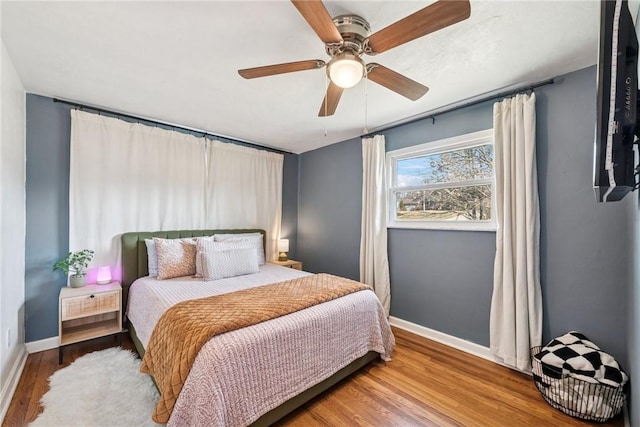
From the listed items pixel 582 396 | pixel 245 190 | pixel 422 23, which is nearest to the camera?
pixel 422 23

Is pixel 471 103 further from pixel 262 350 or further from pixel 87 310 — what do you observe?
pixel 87 310

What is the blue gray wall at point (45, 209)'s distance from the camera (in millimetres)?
2521

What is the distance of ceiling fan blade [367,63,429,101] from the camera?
1.66m

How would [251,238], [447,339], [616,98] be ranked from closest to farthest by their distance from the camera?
[616,98] → [447,339] → [251,238]

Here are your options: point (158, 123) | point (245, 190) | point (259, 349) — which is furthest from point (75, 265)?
point (259, 349)

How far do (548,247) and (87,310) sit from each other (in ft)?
13.3

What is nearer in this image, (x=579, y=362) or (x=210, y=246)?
(x=579, y=362)

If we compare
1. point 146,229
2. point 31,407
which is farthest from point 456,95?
point 31,407

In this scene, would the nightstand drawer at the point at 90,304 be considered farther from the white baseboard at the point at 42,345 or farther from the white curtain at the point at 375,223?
the white curtain at the point at 375,223

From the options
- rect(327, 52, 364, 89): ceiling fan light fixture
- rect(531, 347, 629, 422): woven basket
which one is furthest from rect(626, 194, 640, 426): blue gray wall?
rect(327, 52, 364, 89): ceiling fan light fixture

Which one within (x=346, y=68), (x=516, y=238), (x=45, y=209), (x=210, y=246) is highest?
(x=346, y=68)

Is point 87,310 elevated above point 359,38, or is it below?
below

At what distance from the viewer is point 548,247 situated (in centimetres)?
221

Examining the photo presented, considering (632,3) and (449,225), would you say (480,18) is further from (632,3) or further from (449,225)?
(449,225)
